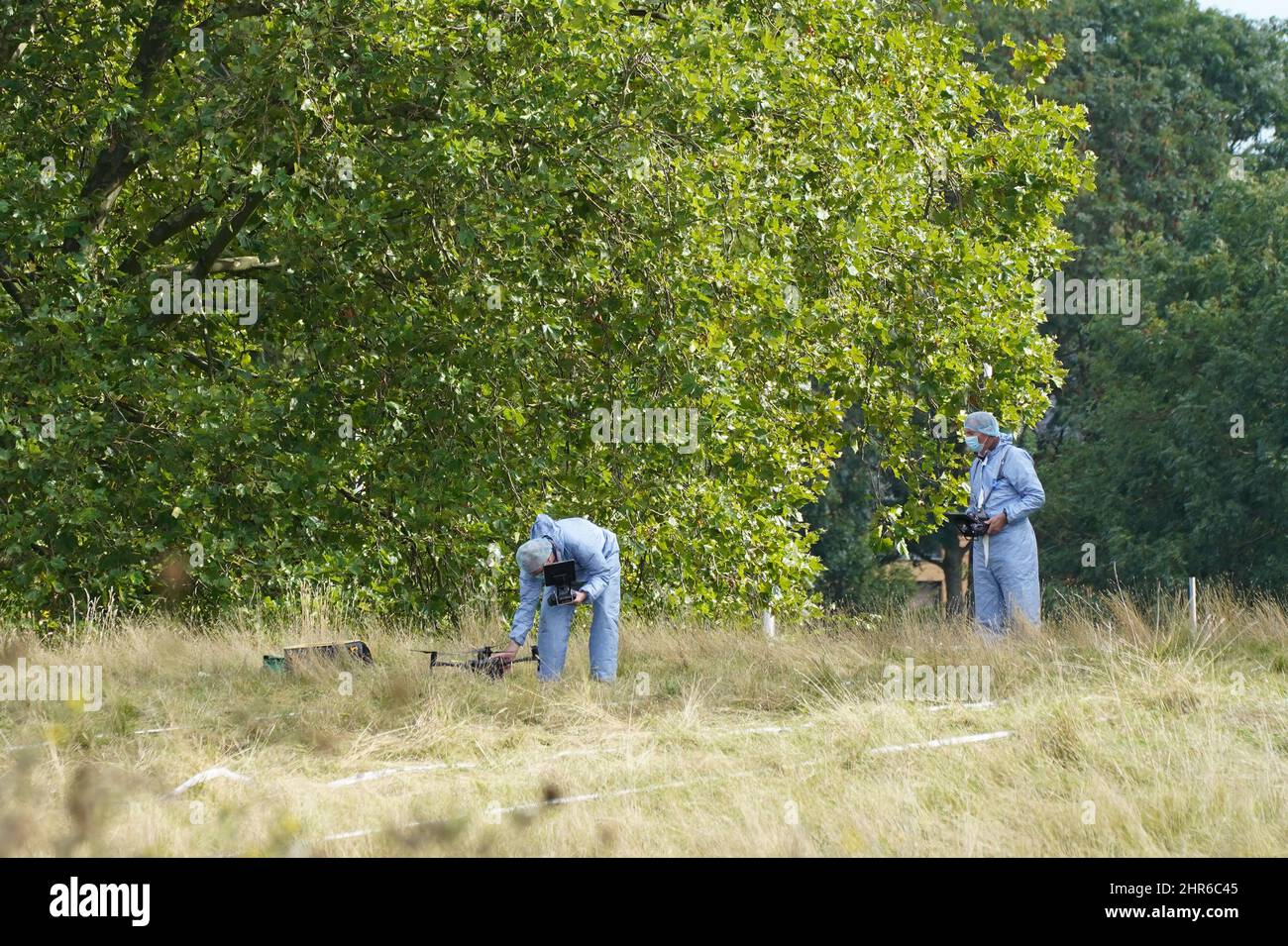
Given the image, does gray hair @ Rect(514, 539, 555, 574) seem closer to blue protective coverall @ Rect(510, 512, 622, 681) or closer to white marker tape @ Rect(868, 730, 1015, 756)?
blue protective coverall @ Rect(510, 512, 622, 681)

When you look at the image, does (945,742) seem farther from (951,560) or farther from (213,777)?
(951,560)

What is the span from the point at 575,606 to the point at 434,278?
14.8 ft

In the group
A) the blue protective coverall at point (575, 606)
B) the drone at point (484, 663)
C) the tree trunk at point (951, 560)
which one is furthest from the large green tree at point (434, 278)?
the tree trunk at point (951, 560)

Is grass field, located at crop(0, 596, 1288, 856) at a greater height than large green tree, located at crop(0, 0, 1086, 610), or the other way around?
large green tree, located at crop(0, 0, 1086, 610)

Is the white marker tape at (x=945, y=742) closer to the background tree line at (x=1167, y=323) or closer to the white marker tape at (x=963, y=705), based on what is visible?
the white marker tape at (x=963, y=705)

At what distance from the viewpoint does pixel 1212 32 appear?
1547 inches

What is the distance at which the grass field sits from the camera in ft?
20.5

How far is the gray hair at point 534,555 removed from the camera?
1055 centimetres

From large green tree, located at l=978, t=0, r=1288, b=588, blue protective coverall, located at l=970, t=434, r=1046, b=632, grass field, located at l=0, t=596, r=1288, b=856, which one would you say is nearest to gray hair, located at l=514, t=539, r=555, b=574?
grass field, located at l=0, t=596, r=1288, b=856

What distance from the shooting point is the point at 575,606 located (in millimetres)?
10734

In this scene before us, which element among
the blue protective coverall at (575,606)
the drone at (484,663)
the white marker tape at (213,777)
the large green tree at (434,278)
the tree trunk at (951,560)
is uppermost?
the large green tree at (434,278)

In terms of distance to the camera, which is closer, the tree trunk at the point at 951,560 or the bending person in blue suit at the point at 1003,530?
the bending person in blue suit at the point at 1003,530

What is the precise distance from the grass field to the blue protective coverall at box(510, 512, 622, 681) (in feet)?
0.73
